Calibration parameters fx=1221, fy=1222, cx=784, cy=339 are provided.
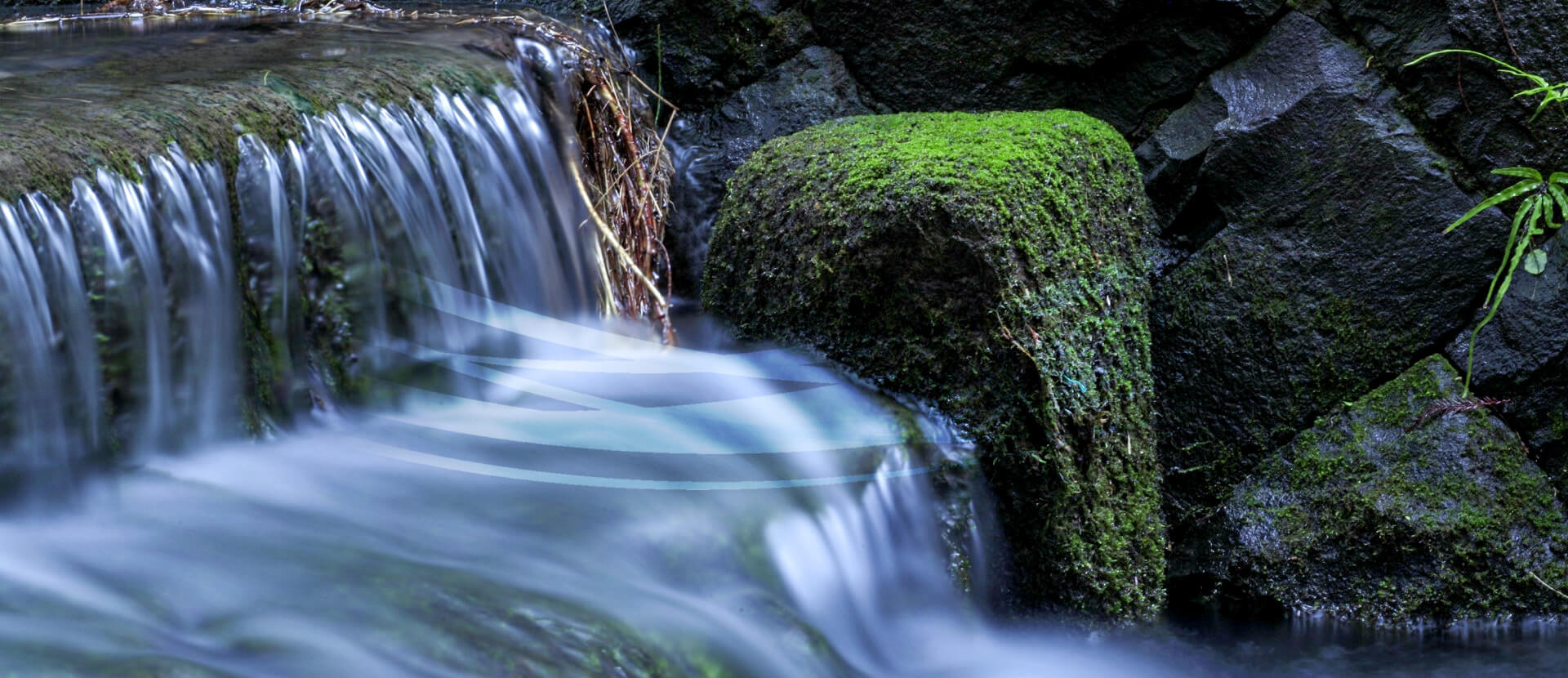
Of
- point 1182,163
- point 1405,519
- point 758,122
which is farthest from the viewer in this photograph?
point 758,122

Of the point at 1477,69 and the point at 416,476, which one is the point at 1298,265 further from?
the point at 416,476

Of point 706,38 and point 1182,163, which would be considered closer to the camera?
point 1182,163

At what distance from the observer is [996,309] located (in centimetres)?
267

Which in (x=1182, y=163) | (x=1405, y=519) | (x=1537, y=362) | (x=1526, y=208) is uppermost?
(x=1182, y=163)

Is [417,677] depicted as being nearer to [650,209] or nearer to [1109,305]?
[1109,305]

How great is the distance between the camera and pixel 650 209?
13.0ft

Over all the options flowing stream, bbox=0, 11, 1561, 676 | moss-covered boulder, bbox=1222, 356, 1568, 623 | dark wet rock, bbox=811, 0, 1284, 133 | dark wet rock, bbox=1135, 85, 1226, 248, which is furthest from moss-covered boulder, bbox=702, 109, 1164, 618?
dark wet rock, bbox=811, 0, 1284, 133

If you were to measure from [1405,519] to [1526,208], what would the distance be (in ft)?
2.96

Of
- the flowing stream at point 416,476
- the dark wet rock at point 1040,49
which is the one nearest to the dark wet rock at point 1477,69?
the dark wet rock at point 1040,49

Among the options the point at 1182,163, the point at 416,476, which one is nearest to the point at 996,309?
the point at 416,476

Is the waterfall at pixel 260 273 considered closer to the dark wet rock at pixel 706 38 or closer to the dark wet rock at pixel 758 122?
the dark wet rock at pixel 758 122

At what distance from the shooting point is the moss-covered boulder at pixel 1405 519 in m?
3.16
